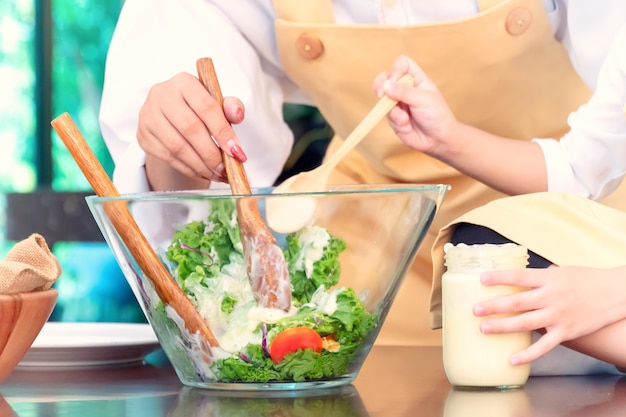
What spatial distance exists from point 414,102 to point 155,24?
48 cm

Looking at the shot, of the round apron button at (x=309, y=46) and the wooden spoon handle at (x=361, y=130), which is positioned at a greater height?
→ the round apron button at (x=309, y=46)

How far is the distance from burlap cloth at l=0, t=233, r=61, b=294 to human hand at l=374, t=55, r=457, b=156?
0.39 meters

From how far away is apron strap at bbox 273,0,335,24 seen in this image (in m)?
1.33

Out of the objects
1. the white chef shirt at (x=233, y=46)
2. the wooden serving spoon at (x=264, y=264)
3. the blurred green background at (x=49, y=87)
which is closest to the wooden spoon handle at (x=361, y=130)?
the wooden serving spoon at (x=264, y=264)

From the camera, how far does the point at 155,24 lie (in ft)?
4.48

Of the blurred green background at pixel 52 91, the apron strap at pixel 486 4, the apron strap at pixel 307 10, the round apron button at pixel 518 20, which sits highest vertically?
the apron strap at pixel 307 10

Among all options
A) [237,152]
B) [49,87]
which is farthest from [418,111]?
[49,87]

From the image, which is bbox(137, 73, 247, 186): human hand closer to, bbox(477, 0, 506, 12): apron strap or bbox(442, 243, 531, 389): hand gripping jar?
bbox(442, 243, 531, 389): hand gripping jar

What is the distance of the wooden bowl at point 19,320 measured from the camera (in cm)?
73

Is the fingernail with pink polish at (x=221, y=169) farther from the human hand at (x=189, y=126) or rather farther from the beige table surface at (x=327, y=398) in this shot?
the beige table surface at (x=327, y=398)

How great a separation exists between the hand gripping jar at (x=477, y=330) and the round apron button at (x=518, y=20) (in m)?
0.61

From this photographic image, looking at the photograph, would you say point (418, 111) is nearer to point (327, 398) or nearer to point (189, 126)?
point (189, 126)

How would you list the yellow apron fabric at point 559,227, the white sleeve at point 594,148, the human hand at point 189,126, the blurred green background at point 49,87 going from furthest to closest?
the blurred green background at point 49,87
the white sleeve at point 594,148
the human hand at point 189,126
the yellow apron fabric at point 559,227

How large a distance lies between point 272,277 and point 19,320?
20 centimetres
